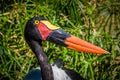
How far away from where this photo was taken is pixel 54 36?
4.40m

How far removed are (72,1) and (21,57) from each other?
96cm

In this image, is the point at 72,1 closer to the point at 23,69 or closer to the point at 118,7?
the point at 118,7

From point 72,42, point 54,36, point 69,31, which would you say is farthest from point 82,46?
point 69,31

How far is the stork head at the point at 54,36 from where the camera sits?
14.0 feet

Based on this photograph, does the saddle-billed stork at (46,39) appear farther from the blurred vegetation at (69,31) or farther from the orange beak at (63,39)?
the blurred vegetation at (69,31)

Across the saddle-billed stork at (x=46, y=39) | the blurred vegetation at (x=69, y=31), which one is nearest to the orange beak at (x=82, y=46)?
the saddle-billed stork at (x=46, y=39)

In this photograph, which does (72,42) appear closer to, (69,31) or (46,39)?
(46,39)

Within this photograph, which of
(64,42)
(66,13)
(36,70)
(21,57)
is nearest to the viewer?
(64,42)

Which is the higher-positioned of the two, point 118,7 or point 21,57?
point 118,7

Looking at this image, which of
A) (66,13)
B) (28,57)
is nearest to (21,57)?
(28,57)

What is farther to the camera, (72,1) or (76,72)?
(72,1)

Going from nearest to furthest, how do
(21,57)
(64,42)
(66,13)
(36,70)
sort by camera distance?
(64,42)
(36,70)
(21,57)
(66,13)

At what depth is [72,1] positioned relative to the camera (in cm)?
585

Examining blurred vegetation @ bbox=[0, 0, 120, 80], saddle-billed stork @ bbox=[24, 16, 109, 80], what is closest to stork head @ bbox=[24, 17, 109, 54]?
saddle-billed stork @ bbox=[24, 16, 109, 80]
